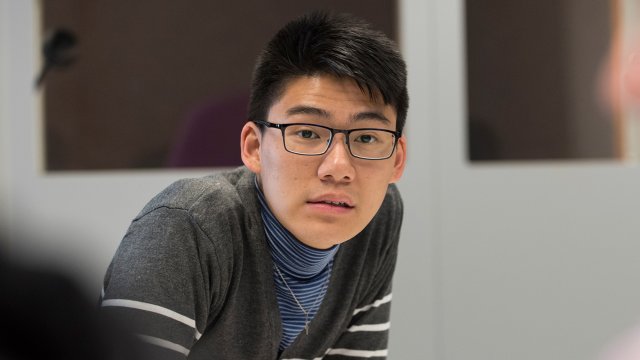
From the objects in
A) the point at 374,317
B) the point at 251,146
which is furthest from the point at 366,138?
the point at 374,317

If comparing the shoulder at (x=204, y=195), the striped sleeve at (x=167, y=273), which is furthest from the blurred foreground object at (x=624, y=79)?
the striped sleeve at (x=167, y=273)

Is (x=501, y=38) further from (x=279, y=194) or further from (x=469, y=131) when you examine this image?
(x=279, y=194)

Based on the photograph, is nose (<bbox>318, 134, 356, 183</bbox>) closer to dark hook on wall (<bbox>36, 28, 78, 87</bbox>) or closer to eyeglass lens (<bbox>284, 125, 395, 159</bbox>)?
eyeglass lens (<bbox>284, 125, 395, 159</bbox>)

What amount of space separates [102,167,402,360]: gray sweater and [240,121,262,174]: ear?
0.19 feet

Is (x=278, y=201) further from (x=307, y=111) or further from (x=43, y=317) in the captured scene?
(x=43, y=317)

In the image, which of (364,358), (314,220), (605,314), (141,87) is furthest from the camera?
(141,87)

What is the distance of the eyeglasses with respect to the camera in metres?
1.08

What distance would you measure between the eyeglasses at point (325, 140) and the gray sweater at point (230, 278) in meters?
0.16

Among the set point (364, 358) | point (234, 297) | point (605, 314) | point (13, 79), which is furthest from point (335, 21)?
point (13, 79)

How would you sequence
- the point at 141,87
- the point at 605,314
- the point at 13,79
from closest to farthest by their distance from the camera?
the point at 605,314 < the point at 141,87 < the point at 13,79

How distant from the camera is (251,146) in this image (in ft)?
3.87

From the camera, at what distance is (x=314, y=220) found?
1101 mm

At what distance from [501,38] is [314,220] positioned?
4.67 ft

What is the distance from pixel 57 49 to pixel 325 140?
78.1 inches
